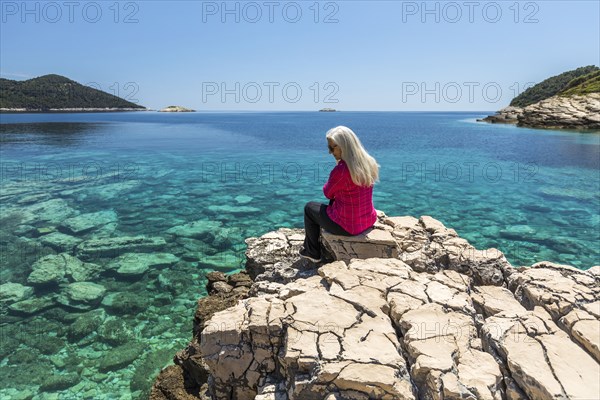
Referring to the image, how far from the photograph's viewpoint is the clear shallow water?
7.95 m

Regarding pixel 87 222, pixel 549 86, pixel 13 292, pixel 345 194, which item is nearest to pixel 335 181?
pixel 345 194

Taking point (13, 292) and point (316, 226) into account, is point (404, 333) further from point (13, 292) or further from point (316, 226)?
point (13, 292)

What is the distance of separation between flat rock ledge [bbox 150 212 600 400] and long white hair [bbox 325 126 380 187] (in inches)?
48.3

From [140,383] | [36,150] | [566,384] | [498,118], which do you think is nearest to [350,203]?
[566,384]

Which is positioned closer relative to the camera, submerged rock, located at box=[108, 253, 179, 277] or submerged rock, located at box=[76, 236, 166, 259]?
submerged rock, located at box=[108, 253, 179, 277]

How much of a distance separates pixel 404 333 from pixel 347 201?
8.24 feet

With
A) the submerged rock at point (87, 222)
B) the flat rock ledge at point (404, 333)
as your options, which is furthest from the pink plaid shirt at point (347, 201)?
the submerged rock at point (87, 222)

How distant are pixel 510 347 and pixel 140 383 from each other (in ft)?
21.6

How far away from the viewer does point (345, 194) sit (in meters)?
6.21

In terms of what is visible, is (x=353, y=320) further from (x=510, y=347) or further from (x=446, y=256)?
(x=446, y=256)

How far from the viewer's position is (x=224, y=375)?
15.3ft

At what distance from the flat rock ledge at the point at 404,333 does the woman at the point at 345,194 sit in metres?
0.34

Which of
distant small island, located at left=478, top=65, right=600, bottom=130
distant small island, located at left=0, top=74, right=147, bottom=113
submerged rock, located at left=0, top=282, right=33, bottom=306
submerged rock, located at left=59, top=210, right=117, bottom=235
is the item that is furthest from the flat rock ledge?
distant small island, located at left=0, top=74, right=147, bottom=113

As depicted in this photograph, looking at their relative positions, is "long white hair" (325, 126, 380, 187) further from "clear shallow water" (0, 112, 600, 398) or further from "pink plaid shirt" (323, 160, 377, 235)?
"clear shallow water" (0, 112, 600, 398)
